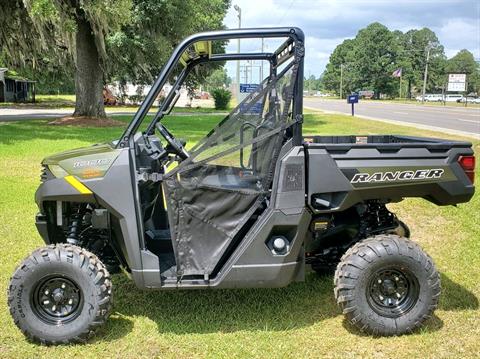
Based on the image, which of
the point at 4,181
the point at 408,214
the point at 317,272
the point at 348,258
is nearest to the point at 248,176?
the point at 348,258

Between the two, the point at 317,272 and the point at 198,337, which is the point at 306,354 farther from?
the point at 317,272

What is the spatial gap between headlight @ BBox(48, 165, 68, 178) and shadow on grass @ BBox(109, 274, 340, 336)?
43.3 inches

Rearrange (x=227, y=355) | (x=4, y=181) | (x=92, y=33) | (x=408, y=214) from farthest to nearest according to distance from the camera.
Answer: (x=92, y=33)
(x=4, y=181)
(x=408, y=214)
(x=227, y=355)

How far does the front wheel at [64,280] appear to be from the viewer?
133 inches

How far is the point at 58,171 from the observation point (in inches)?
138

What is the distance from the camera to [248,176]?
359cm

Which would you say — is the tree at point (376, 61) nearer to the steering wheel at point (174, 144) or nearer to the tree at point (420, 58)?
the tree at point (420, 58)

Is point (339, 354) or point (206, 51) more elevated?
point (206, 51)

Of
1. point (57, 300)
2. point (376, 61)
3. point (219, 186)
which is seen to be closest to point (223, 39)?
point (219, 186)

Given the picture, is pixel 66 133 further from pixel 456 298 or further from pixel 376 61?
pixel 376 61

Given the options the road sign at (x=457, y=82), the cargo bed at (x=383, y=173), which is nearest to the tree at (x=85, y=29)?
the cargo bed at (x=383, y=173)

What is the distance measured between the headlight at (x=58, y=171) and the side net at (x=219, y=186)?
0.70m

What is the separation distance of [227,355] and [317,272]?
5.23 ft

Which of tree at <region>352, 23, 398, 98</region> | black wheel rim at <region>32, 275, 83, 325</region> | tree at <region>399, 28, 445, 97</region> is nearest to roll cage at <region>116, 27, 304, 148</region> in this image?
black wheel rim at <region>32, 275, 83, 325</region>
